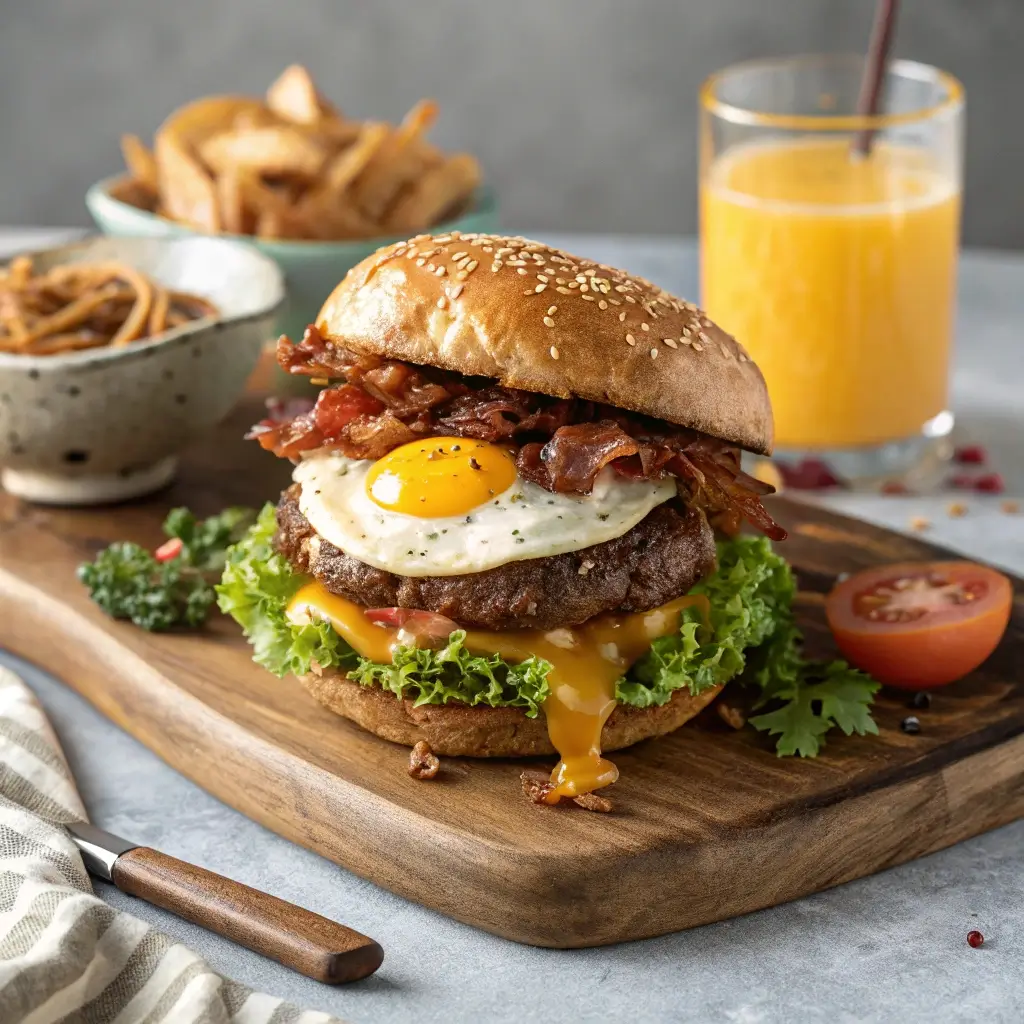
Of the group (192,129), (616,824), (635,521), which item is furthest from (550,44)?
(616,824)

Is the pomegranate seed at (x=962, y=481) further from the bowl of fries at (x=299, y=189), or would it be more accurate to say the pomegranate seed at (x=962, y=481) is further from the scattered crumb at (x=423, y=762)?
the scattered crumb at (x=423, y=762)

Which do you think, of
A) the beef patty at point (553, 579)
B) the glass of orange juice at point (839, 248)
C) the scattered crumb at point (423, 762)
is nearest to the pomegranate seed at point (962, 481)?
the glass of orange juice at point (839, 248)

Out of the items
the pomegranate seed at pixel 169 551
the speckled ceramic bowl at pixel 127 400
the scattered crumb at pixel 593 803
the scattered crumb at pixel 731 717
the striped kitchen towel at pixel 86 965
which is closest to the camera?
the striped kitchen towel at pixel 86 965

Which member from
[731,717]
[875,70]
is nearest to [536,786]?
[731,717]

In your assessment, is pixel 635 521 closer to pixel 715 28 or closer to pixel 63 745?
pixel 63 745

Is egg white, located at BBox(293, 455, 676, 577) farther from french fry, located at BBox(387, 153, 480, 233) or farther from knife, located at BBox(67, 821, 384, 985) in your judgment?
french fry, located at BBox(387, 153, 480, 233)
